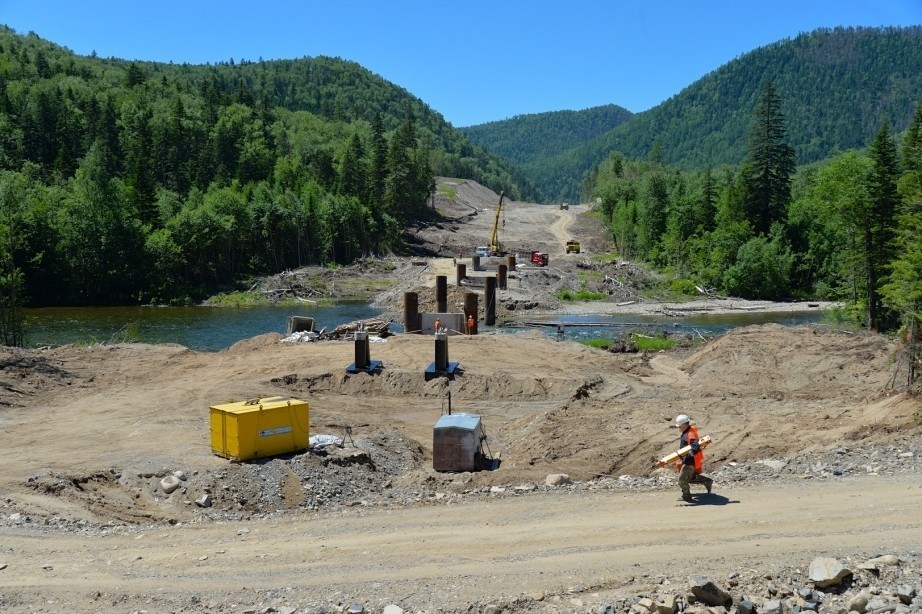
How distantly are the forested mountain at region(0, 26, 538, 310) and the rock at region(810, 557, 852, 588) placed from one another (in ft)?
122

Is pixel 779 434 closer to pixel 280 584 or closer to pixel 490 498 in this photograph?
pixel 490 498

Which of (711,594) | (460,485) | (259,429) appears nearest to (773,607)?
(711,594)

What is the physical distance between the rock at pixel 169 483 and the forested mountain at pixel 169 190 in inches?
989

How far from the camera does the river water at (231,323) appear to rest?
45594 mm

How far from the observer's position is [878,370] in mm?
25578

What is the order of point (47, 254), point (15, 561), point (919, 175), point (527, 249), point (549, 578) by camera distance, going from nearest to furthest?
point (549, 578), point (15, 561), point (919, 175), point (47, 254), point (527, 249)

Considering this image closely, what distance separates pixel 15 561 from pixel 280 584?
444cm

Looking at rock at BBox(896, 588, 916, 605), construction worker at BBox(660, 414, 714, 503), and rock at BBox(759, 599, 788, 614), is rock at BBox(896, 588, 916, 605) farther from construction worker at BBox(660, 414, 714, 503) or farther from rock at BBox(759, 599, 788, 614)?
construction worker at BBox(660, 414, 714, 503)

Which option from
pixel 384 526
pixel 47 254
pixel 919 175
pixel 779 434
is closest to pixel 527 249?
pixel 47 254

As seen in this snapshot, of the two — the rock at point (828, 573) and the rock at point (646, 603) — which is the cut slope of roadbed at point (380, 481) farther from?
the rock at point (646, 603)

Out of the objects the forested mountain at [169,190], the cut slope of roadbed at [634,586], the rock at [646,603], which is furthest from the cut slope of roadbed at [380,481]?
the forested mountain at [169,190]

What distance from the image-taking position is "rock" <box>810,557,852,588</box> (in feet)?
30.0

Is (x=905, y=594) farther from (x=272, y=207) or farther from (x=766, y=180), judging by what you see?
(x=272, y=207)

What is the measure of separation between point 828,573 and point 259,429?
12.3m
